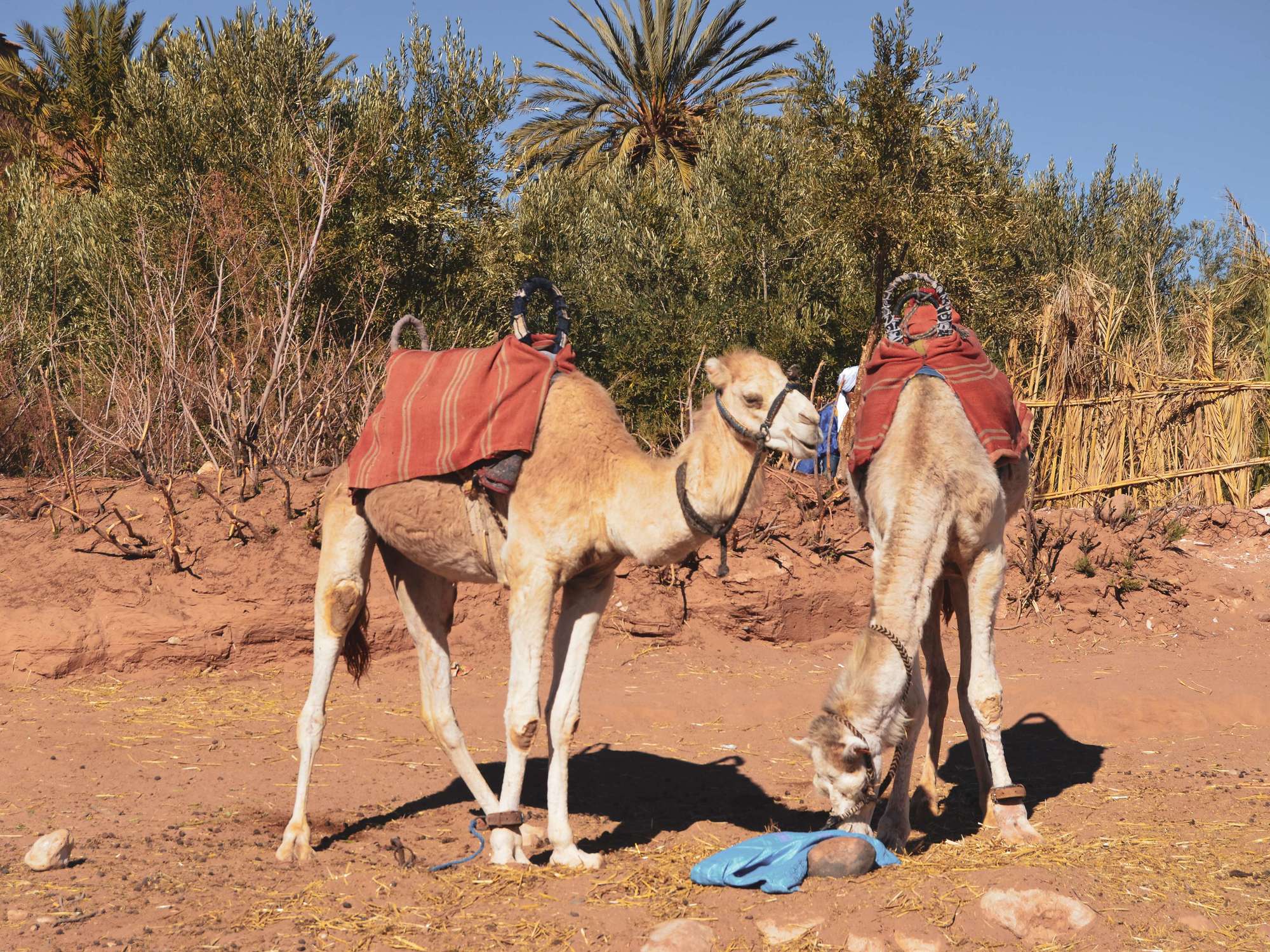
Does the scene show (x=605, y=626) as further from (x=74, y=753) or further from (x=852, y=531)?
(x=74, y=753)

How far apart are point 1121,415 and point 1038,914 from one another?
977cm

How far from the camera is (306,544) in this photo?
32.4ft

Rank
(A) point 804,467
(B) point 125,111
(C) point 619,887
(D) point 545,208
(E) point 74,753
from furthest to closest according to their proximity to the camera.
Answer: (D) point 545,208
(B) point 125,111
(A) point 804,467
(E) point 74,753
(C) point 619,887

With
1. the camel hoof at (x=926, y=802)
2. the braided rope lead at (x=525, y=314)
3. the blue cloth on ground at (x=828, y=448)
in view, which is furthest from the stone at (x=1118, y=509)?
the braided rope lead at (x=525, y=314)

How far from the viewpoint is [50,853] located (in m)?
4.64

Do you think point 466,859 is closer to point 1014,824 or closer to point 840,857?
point 840,857

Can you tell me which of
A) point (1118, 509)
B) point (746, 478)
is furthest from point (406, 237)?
point (746, 478)

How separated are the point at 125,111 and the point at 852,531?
14564 mm

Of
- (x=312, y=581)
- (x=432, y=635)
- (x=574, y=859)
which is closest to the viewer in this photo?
(x=574, y=859)

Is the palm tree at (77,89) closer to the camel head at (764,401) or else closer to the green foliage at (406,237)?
the green foliage at (406,237)

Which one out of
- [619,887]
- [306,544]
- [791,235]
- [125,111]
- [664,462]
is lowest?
[619,887]

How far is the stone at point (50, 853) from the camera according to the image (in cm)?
464

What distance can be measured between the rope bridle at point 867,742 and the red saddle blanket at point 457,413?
1.84m

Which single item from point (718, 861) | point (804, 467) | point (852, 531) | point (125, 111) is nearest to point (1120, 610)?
point (852, 531)
